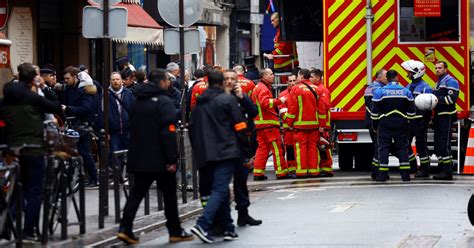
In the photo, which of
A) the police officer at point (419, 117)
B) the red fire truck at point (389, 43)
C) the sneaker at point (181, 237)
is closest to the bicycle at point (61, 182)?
the sneaker at point (181, 237)

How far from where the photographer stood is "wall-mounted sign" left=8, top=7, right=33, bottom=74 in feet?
80.0

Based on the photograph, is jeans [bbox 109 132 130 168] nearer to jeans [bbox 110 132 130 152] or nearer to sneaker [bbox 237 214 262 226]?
jeans [bbox 110 132 130 152]

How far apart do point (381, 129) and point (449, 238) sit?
7.74m

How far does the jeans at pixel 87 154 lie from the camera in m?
20.3

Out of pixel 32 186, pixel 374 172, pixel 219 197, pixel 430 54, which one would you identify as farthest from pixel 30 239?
pixel 430 54

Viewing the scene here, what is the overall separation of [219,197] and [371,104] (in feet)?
28.3

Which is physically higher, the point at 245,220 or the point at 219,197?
the point at 219,197

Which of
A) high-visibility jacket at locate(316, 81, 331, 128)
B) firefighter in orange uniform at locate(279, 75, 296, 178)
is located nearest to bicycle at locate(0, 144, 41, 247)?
high-visibility jacket at locate(316, 81, 331, 128)

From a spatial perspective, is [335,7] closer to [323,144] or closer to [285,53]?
[323,144]

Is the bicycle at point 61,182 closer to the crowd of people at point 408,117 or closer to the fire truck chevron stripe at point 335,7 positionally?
the crowd of people at point 408,117

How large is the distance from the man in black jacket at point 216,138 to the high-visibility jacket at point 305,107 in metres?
8.68

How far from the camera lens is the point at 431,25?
2281 cm

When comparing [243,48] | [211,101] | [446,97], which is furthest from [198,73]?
[243,48]

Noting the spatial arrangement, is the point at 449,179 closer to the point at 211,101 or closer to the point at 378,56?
the point at 378,56
